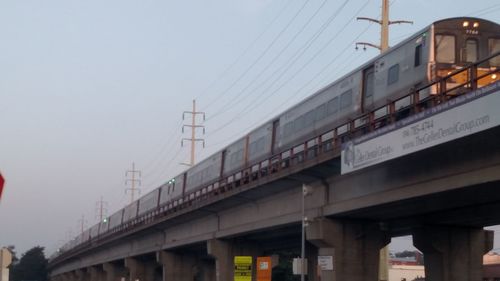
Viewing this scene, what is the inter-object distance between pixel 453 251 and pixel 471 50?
11.3 metres

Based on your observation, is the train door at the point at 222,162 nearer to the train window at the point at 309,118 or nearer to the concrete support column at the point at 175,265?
the train window at the point at 309,118

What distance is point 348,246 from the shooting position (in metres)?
31.8

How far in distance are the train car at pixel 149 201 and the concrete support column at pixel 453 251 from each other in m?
36.9

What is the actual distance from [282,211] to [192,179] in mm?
20404

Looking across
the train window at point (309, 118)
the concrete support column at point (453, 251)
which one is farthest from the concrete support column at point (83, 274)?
the concrete support column at point (453, 251)

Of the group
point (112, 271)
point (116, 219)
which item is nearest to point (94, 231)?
point (112, 271)

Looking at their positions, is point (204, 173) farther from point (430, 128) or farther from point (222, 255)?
point (430, 128)

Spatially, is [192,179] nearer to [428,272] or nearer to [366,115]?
[428,272]

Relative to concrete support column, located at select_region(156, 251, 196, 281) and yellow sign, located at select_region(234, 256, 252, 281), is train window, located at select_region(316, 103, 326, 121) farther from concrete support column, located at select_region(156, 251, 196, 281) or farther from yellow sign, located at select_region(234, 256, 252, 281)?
concrete support column, located at select_region(156, 251, 196, 281)

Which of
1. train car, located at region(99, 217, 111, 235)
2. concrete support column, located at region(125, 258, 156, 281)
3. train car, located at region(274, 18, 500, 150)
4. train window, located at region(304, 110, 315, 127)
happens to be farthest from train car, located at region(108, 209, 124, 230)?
train car, located at region(274, 18, 500, 150)

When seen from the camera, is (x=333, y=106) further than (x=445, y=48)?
Yes

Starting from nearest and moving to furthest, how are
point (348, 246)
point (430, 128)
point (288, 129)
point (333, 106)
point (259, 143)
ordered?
1. point (430, 128)
2. point (333, 106)
3. point (348, 246)
4. point (288, 129)
5. point (259, 143)

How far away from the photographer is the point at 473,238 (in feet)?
113

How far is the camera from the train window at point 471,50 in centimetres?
2578
